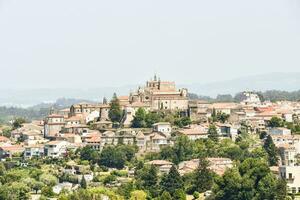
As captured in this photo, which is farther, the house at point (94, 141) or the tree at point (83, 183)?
the house at point (94, 141)

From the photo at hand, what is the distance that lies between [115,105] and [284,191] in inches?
377

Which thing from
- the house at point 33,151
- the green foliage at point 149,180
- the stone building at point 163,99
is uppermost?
the stone building at point 163,99

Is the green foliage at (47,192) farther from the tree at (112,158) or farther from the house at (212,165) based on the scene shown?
the house at (212,165)

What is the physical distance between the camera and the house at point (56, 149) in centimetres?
2462

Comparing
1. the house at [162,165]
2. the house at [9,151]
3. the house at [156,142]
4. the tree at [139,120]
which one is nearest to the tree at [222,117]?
the tree at [139,120]

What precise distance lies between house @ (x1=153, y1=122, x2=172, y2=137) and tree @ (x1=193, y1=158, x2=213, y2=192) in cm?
456

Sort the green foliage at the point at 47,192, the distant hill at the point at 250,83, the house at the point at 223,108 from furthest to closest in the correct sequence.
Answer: the distant hill at the point at 250,83 → the house at the point at 223,108 → the green foliage at the point at 47,192

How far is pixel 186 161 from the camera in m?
22.5

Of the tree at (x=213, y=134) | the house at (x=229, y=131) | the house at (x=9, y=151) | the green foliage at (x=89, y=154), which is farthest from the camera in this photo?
the house at (x=9, y=151)

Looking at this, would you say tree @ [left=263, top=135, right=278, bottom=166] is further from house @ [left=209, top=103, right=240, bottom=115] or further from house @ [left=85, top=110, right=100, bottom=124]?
house @ [left=85, top=110, right=100, bottom=124]

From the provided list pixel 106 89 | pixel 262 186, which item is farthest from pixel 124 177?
pixel 106 89

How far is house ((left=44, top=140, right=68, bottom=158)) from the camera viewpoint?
80.8ft

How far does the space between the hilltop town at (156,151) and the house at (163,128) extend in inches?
1.1

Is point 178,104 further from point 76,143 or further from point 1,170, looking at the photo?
point 1,170
